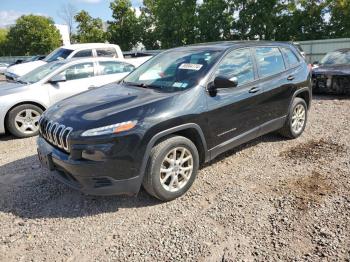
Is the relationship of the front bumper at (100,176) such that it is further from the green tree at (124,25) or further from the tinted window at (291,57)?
the green tree at (124,25)

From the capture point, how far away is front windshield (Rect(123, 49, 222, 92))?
3898 mm

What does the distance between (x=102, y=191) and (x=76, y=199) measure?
2.39 feet

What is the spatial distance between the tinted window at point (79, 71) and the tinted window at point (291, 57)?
427 cm

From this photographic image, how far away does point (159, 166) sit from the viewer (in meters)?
3.40

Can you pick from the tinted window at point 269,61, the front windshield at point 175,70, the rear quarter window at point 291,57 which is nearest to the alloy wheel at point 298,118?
the rear quarter window at point 291,57

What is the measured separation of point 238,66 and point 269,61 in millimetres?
778

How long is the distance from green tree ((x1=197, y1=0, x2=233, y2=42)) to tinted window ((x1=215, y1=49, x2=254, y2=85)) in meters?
20.5

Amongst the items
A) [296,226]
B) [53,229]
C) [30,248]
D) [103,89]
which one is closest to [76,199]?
[53,229]

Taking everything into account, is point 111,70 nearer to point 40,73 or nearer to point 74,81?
point 74,81

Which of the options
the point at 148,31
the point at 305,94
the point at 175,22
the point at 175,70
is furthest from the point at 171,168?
the point at 148,31

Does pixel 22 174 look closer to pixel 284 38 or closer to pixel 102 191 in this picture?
pixel 102 191

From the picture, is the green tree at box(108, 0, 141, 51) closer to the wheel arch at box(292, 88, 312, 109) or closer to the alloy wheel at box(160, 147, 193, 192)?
the wheel arch at box(292, 88, 312, 109)

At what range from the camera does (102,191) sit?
324 centimetres

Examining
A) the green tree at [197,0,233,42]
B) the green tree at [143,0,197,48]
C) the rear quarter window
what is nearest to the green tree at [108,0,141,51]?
the green tree at [143,0,197,48]
